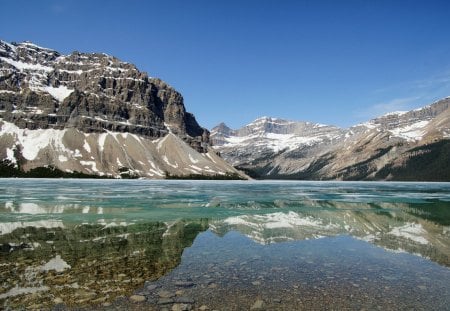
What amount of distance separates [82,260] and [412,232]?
31.2 meters

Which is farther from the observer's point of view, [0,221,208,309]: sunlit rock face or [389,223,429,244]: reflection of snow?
[389,223,429,244]: reflection of snow

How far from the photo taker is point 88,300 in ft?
54.7

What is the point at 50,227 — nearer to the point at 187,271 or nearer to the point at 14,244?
the point at 14,244

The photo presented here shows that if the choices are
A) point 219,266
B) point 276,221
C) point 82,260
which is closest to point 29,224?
point 82,260

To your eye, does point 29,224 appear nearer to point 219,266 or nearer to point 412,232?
point 219,266

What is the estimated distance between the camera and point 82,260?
945 inches

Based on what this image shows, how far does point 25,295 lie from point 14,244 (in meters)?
13.4

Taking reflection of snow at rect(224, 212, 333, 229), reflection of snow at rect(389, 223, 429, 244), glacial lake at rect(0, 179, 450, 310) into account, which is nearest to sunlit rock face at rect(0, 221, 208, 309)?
glacial lake at rect(0, 179, 450, 310)

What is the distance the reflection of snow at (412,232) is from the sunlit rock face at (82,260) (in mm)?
19607

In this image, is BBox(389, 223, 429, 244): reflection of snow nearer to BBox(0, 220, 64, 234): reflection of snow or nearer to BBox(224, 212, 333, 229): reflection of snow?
BBox(224, 212, 333, 229): reflection of snow

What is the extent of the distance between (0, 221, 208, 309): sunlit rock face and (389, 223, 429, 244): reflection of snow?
772 inches

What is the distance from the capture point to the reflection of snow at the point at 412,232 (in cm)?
3419

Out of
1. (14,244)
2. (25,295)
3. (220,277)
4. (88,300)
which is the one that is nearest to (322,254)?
(220,277)

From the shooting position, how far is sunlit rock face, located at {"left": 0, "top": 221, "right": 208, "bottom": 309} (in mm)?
17500
